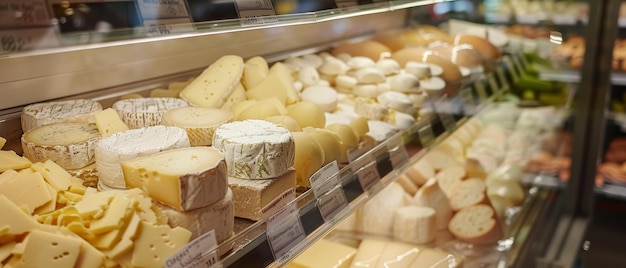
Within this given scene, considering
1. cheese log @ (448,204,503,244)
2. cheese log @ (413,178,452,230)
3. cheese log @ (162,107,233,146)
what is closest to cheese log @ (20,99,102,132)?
cheese log @ (162,107,233,146)

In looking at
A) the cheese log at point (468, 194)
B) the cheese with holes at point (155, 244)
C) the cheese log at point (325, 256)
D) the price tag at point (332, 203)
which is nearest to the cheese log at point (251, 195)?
the price tag at point (332, 203)

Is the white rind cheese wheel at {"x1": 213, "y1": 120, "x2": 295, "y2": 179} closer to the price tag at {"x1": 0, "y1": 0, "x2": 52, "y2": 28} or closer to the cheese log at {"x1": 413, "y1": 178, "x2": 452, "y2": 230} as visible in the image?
the price tag at {"x1": 0, "y1": 0, "x2": 52, "y2": 28}

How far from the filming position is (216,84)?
54.8 inches

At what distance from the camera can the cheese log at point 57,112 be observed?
3.67ft

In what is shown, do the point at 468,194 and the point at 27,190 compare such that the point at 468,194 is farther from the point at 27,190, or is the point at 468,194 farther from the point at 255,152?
the point at 27,190

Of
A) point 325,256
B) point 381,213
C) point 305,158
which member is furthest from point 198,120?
point 381,213

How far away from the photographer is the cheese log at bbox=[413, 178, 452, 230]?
1936mm

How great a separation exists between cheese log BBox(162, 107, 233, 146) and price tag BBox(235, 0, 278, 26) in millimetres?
239

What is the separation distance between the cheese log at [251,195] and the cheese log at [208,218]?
0.07 m

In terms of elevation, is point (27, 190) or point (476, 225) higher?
point (27, 190)

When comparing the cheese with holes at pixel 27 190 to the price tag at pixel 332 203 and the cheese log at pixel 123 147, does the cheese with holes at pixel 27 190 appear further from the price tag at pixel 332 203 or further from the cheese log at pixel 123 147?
the price tag at pixel 332 203

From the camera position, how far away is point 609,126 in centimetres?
396

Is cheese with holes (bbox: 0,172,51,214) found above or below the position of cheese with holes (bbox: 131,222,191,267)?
above

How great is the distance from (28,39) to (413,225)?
4.49ft
